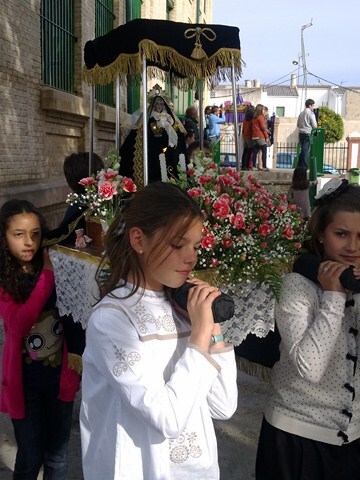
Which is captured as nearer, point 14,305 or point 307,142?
point 14,305

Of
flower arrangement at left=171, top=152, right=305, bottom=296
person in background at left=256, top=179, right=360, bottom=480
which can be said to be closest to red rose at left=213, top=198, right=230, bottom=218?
flower arrangement at left=171, top=152, right=305, bottom=296

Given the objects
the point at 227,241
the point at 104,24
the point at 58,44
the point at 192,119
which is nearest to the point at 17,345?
the point at 227,241

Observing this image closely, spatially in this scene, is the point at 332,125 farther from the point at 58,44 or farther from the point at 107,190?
the point at 107,190

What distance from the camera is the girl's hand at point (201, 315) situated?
4.73 ft

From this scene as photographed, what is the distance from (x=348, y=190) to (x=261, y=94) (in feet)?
212

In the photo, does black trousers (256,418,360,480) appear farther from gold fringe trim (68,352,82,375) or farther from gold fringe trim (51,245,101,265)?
gold fringe trim (51,245,101,265)

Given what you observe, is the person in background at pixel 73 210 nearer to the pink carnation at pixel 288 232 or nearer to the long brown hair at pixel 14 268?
the long brown hair at pixel 14 268

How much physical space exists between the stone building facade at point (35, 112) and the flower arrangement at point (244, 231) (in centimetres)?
418

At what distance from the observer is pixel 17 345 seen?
7.82 feet

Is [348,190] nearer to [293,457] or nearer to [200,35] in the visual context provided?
[293,457]

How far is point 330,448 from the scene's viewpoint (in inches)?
79.0

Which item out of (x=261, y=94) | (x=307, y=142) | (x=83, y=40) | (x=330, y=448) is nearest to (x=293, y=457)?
(x=330, y=448)

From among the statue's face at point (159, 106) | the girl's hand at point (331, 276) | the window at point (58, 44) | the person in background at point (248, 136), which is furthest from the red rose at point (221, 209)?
the person in background at point (248, 136)

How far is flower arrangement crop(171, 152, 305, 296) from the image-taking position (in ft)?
7.58
